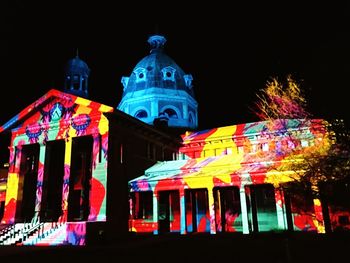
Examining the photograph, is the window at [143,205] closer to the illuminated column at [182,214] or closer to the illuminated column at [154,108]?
the illuminated column at [182,214]

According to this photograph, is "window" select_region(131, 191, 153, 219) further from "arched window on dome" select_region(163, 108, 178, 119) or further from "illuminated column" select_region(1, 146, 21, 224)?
"arched window on dome" select_region(163, 108, 178, 119)

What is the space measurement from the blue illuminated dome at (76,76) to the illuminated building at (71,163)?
27645mm

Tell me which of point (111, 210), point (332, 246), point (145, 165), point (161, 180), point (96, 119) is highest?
point (96, 119)

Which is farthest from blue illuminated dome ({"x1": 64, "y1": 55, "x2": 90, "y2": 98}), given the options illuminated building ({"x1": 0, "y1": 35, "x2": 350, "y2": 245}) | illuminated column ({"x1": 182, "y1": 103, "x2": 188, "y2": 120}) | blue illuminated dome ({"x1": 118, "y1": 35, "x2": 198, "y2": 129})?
illuminated building ({"x1": 0, "y1": 35, "x2": 350, "y2": 245})

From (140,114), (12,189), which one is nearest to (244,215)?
(12,189)

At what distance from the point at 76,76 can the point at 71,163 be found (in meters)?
35.3

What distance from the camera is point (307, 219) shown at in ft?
76.6

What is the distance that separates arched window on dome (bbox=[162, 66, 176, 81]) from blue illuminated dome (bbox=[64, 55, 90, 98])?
14.5m

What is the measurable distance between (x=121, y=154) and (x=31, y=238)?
8.87 meters

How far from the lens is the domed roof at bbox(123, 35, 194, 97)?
53188 millimetres

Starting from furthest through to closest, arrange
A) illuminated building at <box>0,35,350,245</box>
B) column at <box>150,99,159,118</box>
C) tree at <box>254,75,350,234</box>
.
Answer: column at <box>150,99,159,118</box> < illuminated building at <box>0,35,350,245</box> < tree at <box>254,75,350,234</box>

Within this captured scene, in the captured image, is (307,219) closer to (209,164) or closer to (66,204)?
(209,164)

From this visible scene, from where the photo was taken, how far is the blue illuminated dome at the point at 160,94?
5034 cm

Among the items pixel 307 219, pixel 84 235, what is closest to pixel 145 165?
pixel 84 235
